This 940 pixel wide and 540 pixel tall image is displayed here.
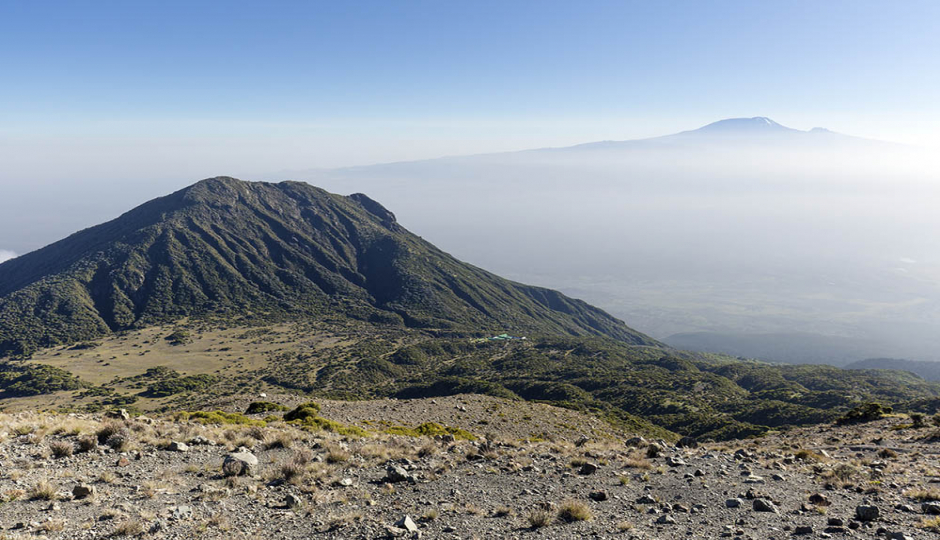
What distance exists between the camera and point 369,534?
10.2 meters

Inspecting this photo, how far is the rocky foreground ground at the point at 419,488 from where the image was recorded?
1057 cm

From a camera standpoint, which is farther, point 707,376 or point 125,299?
point 125,299

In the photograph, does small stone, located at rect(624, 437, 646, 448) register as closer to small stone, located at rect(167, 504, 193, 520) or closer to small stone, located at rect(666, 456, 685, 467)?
small stone, located at rect(666, 456, 685, 467)

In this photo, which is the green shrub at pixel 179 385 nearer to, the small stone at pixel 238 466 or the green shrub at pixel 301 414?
the green shrub at pixel 301 414

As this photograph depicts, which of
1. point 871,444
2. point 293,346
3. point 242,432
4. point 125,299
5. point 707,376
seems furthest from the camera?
point 125,299

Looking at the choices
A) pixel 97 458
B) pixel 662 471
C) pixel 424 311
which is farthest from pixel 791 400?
pixel 424 311

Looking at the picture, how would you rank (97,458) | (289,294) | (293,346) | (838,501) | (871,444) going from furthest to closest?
(289,294)
(293,346)
(871,444)
(97,458)
(838,501)

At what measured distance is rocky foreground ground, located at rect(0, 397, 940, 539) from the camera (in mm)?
10570

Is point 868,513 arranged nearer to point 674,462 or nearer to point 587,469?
point 674,462

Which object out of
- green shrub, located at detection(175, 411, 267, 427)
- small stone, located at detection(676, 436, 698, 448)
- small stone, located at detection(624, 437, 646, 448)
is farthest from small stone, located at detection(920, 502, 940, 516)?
green shrub, located at detection(175, 411, 267, 427)

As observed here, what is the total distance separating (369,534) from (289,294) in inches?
8056

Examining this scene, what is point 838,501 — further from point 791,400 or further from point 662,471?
point 791,400

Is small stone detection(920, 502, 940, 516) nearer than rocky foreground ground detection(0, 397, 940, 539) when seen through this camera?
No

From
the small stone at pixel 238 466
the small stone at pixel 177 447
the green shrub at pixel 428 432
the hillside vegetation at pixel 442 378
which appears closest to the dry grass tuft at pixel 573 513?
the small stone at pixel 238 466
